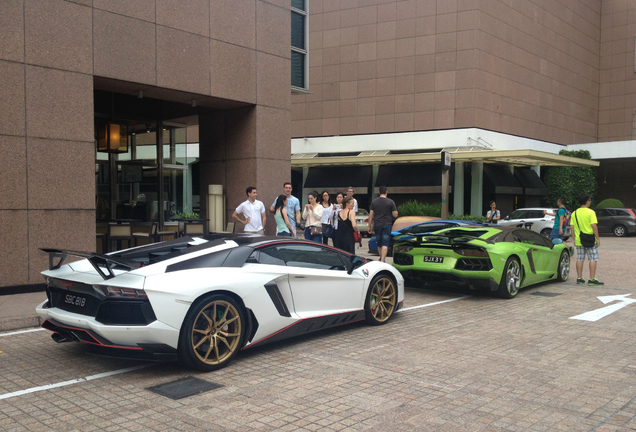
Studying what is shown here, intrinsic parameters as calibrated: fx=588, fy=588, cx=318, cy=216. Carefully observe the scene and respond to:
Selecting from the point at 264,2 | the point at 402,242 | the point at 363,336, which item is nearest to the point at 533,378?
the point at 363,336

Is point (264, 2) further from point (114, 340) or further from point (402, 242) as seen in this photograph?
point (114, 340)

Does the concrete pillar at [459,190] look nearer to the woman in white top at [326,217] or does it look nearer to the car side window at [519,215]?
the car side window at [519,215]

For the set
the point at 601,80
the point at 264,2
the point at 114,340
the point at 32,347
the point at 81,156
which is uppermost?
the point at 601,80

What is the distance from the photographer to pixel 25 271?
973 centimetres

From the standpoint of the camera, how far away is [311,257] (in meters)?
7.00

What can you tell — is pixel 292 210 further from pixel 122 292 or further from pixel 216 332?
pixel 122 292

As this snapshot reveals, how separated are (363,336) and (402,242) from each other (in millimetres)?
3609

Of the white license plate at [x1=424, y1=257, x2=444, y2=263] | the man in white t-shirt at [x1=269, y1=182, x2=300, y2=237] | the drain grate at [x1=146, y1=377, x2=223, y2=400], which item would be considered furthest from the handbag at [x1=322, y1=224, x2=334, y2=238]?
the drain grate at [x1=146, y1=377, x2=223, y2=400]

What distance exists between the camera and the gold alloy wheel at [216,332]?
18.3ft

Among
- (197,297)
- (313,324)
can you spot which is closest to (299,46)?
(313,324)

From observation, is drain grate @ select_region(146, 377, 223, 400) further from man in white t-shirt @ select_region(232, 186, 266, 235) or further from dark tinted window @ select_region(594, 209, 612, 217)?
dark tinted window @ select_region(594, 209, 612, 217)

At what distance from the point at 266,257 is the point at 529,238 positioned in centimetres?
632

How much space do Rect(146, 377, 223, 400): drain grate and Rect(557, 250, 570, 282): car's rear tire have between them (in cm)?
886

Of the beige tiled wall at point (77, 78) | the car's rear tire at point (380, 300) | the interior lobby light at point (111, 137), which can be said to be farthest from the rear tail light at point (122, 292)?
the interior lobby light at point (111, 137)
